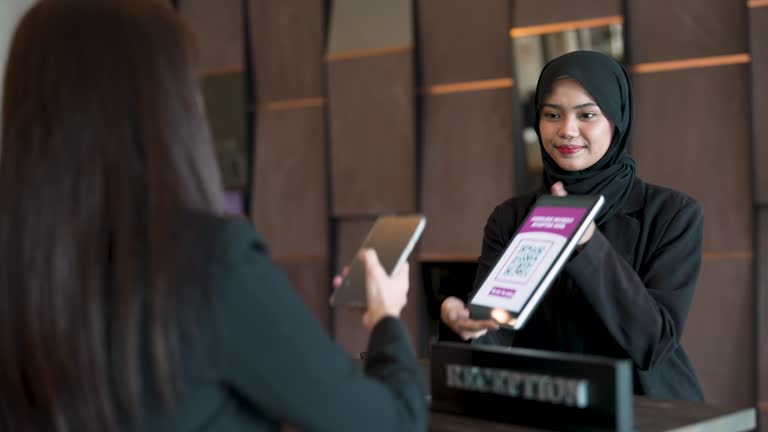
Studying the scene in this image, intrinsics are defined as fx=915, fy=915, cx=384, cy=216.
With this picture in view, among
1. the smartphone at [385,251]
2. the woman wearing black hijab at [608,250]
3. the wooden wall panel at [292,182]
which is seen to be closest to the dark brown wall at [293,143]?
the wooden wall panel at [292,182]

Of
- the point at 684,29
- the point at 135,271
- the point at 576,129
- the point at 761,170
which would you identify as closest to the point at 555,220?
the point at 576,129

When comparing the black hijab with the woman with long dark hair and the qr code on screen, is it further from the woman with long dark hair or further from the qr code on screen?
the woman with long dark hair

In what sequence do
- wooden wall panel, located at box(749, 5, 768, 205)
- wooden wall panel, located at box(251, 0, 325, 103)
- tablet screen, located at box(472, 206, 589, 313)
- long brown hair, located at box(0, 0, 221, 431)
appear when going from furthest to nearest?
wooden wall panel, located at box(251, 0, 325, 103)
wooden wall panel, located at box(749, 5, 768, 205)
tablet screen, located at box(472, 206, 589, 313)
long brown hair, located at box(0, 0, 221, 431)

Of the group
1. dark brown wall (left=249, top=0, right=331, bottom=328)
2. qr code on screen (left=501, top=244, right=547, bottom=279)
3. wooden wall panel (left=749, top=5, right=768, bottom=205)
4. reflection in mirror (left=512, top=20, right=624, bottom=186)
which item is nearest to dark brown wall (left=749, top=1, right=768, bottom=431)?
wooden wall panel (left=749, top=5, right=768, bottom=205)

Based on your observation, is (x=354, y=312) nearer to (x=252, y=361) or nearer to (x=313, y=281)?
(x=313, y=281)

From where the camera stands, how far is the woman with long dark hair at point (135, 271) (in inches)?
43.4

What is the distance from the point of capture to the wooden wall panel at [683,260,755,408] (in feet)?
11.6

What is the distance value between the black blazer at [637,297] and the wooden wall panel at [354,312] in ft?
7.78

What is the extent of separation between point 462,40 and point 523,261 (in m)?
2.82

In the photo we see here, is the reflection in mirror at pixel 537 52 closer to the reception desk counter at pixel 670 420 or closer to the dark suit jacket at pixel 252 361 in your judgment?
the reception desk counter at pixel 670 420

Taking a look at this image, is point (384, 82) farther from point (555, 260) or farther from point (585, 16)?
point (555, 260)

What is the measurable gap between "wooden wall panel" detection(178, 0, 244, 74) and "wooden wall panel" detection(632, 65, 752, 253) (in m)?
2.20

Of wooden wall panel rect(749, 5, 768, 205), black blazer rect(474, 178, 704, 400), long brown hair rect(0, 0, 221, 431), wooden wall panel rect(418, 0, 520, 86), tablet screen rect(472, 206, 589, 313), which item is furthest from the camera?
wooden wall panel rect(418, 0, 520, 86)

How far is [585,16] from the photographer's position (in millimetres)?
3854
